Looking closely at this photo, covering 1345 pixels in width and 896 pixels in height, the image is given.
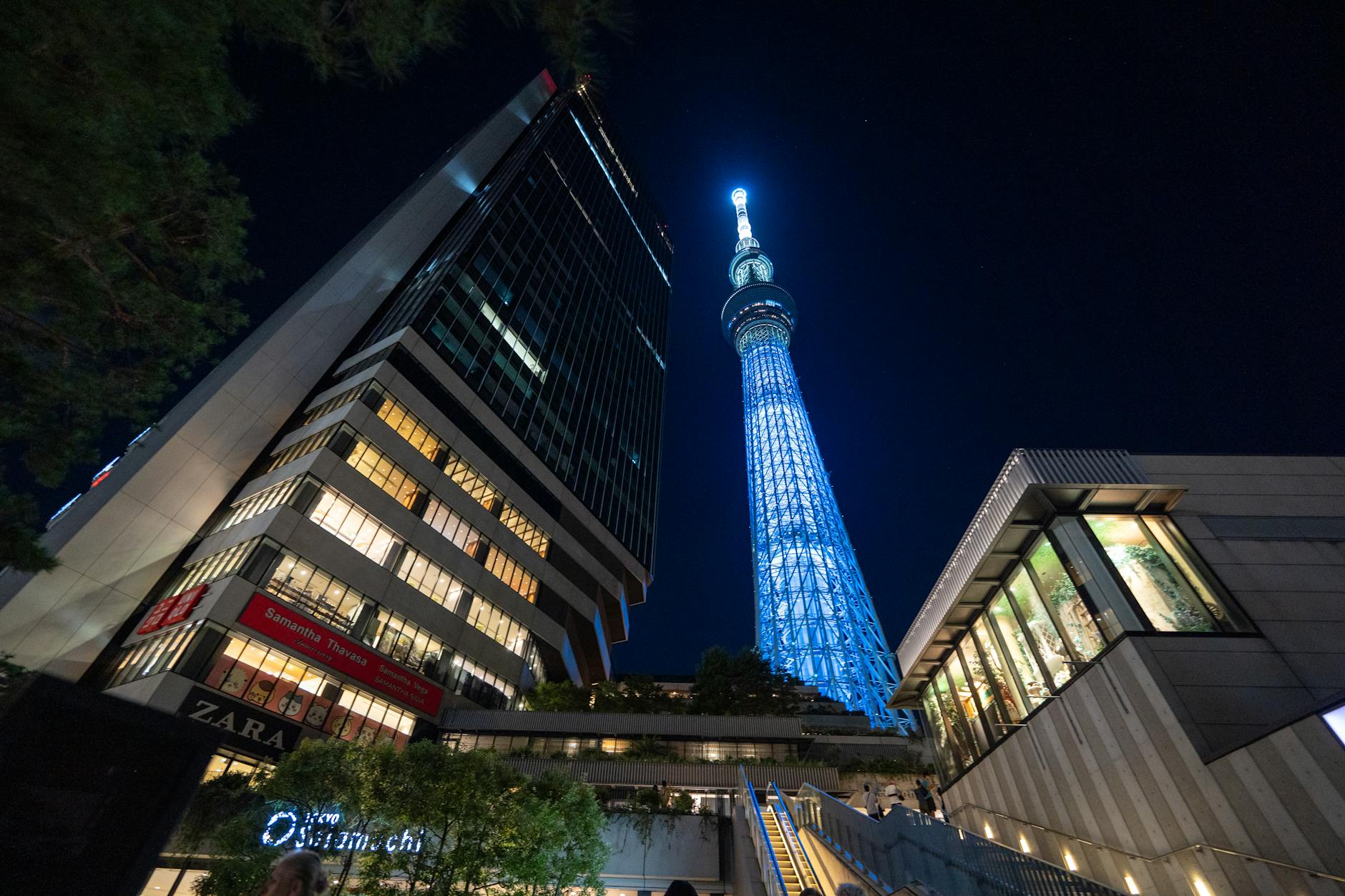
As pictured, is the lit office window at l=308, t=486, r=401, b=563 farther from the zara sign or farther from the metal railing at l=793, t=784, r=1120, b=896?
the metal railing at l=793, t=784, r=1120, b=896

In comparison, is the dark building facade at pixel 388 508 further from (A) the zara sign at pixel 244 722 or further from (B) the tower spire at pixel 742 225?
(B) the tower spire at pixel 742 225

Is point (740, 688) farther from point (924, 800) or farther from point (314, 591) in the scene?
point (314, 591)

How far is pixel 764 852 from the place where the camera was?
12.8 m

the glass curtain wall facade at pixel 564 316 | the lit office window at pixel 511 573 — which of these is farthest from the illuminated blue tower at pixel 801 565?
the lit office window at pixel 511 573

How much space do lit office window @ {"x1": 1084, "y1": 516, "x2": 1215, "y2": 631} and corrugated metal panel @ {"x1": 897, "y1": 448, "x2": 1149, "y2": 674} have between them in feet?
3.15

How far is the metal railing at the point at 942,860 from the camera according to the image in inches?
269

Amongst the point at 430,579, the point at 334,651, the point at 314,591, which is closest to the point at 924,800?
the point at 334,651

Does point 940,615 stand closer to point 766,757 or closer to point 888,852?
point 888,852

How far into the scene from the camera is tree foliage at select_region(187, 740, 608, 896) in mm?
13953

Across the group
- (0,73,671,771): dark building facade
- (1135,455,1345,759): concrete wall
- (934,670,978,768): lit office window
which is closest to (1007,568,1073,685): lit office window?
(1135,455,1345,759): concrete wall

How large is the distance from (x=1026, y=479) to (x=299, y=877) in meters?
13.6

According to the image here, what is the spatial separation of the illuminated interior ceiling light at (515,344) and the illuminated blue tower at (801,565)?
1287 inches

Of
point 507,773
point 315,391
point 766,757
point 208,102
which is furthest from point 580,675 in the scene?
point 208,102

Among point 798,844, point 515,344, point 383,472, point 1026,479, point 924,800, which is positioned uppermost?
point 515,344
